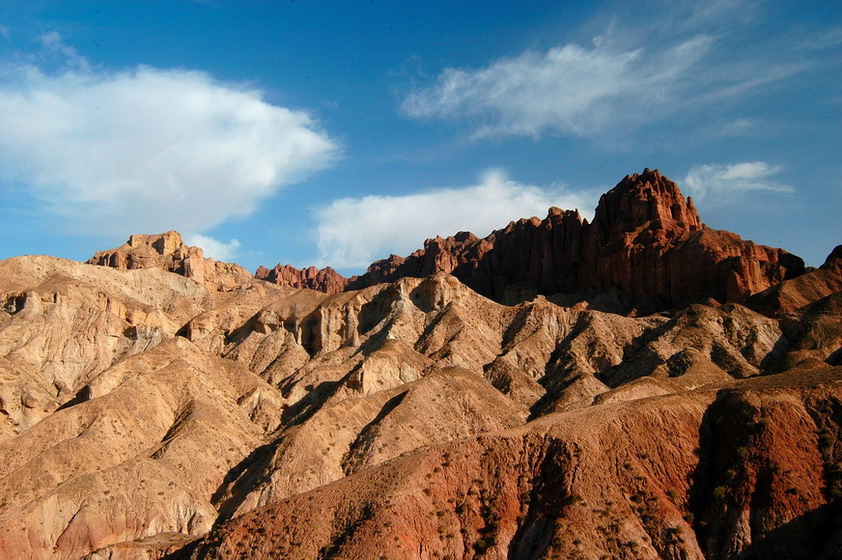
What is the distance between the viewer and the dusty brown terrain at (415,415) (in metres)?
44.3

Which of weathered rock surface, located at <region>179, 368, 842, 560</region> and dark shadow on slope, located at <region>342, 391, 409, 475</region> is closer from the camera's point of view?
weathered rock surface, located at <region>179, 368, 842, 560</region>

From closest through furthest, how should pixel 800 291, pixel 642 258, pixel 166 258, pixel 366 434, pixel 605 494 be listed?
pixel 605 494, pixel 366 434, pixel 800 291, pixel 642 258, pixel 166 258

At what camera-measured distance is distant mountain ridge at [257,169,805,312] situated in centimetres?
14162

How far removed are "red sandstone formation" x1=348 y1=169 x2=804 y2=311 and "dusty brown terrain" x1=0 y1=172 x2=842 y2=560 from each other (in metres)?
0.91

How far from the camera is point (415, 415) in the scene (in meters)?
89.2

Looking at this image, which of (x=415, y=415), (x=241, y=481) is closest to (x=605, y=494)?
(x=415, y=415)

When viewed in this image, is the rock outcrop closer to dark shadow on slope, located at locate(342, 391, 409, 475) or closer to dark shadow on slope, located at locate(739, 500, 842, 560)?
dark shadow on slope, located at locate(342, 391, 409, 475)

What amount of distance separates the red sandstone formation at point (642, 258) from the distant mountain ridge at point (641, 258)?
0.59 ft

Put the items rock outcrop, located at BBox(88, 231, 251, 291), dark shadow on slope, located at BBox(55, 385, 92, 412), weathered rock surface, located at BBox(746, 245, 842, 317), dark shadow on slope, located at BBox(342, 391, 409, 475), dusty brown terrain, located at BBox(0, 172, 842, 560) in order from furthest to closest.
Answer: rock outcrop, located at BBox(88, 231, 251, 291) → weathered rock surface, located at BBox(746, 245, 842, 317) → dark shadow on slope, located at BBox(55, 385, 92, 412) → dark shadow on slope, located at BBox(342, 391, 409, 475) → dusty brown terrain, located at BBox(0, 172, 842, 560)

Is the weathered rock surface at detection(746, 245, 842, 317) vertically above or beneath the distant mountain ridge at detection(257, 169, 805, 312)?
beneath

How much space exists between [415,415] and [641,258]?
80457mm

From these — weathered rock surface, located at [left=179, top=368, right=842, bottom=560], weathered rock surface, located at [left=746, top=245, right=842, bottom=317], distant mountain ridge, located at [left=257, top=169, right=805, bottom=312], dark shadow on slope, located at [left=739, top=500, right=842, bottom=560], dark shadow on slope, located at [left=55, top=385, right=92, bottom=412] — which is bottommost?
dark shadow on slope, located at [left=739, top=500, right=842, bottom=560]

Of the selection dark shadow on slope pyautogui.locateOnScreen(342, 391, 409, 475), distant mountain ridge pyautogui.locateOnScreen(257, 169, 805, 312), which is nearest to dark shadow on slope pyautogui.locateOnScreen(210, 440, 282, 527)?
dark shadow on slope pyautogui.locateOnScreen(342, 391, 409, 475)

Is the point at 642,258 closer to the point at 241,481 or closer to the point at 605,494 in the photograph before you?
the point at 241,481
